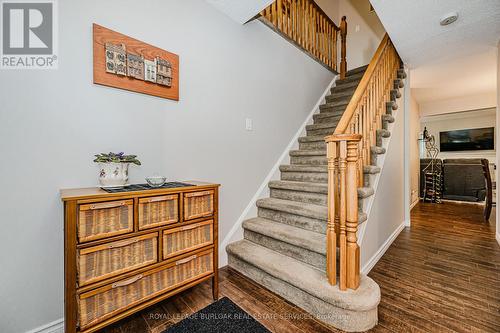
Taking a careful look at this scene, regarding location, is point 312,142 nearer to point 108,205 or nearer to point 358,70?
point 358,70

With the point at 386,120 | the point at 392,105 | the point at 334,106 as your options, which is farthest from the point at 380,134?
the point at 334,106

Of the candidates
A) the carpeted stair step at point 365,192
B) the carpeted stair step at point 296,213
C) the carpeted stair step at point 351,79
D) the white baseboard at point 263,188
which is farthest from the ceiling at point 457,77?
the carpeted stair step at point 296,213

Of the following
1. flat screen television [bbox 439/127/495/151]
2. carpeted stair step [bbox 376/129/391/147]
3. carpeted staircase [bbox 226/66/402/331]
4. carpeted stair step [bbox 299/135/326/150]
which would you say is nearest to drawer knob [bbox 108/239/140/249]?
carpeted staircase [bbox 226/66/402/331]

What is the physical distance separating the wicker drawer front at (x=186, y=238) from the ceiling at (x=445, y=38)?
102 inches

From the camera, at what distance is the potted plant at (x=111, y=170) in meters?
1.37

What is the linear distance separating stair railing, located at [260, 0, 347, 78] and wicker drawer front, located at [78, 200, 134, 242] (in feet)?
8.49

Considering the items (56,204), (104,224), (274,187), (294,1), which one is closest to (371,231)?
(274,187)

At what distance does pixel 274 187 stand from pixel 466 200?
6.18 metres

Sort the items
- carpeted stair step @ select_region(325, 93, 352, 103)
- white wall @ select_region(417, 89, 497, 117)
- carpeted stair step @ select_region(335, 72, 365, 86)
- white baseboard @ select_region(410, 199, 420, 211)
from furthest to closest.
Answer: white baseboard @ select_region(410, 199, 420, 211)
white wall @ select_region(417, 89, 497, 117)
carpeted stair step @ select_region(335, 72, 365, 86)
carpeted stair step @ select_region(325, 93, 352, 103)

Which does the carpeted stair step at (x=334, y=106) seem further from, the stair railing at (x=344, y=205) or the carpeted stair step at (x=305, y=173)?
the stair railing at (x=344, y=205)

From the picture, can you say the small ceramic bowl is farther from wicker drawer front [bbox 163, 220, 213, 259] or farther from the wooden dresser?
wicker drawer front [bbox 163, 220, 213, 259]

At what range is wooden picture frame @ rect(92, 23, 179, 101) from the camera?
1464 millimetres

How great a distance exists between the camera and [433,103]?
19.0ft

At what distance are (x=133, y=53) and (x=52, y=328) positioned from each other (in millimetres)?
1856
